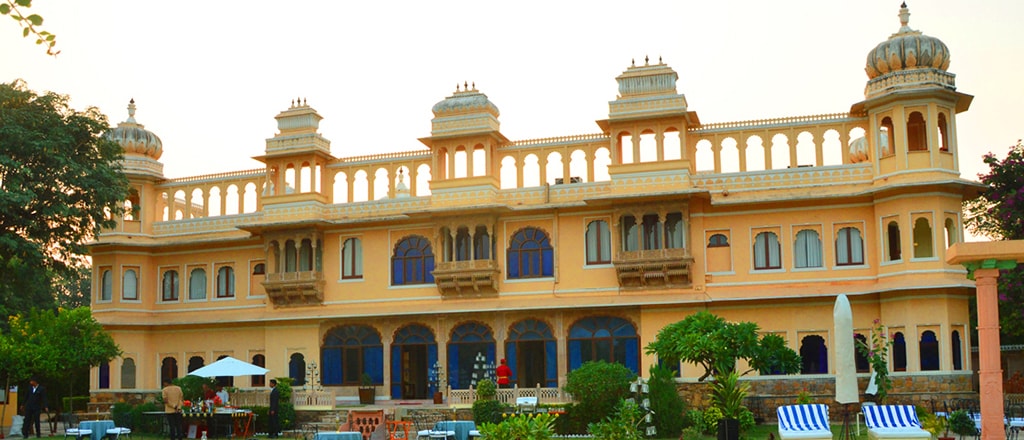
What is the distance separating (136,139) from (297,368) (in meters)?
10.3

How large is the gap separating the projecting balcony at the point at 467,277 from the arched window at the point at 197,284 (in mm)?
9488

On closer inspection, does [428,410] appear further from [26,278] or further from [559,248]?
[26,278]

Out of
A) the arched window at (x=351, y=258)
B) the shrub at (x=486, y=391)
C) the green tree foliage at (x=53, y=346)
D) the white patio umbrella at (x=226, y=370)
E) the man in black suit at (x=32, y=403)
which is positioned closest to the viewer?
the man in black suit at (x=32, y=403)

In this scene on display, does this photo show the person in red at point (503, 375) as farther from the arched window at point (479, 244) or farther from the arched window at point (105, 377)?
the arched window at point (105, 377)

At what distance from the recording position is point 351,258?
35906mm

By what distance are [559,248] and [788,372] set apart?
7750 millimetres

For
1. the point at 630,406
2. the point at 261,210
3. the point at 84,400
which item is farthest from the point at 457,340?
the point at 84,400

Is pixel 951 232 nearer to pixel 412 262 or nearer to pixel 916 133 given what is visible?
A: pixel 916 133

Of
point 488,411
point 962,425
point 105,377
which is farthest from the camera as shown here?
point 105,377

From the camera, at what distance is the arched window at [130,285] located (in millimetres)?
38281

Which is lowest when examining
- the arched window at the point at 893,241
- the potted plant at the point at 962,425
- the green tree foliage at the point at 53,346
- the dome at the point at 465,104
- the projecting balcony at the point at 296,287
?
the potted plant at the point at 962,425

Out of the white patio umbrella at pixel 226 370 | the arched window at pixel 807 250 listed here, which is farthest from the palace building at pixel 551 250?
the white patio umbrella at pixel 226 370

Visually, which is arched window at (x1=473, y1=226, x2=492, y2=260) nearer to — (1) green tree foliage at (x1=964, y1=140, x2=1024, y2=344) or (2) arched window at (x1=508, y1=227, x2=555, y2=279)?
(2) arched window at (x1=508, y1=227, x2=555, y2=279)

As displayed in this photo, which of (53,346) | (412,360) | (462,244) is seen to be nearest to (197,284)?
(53,346)
